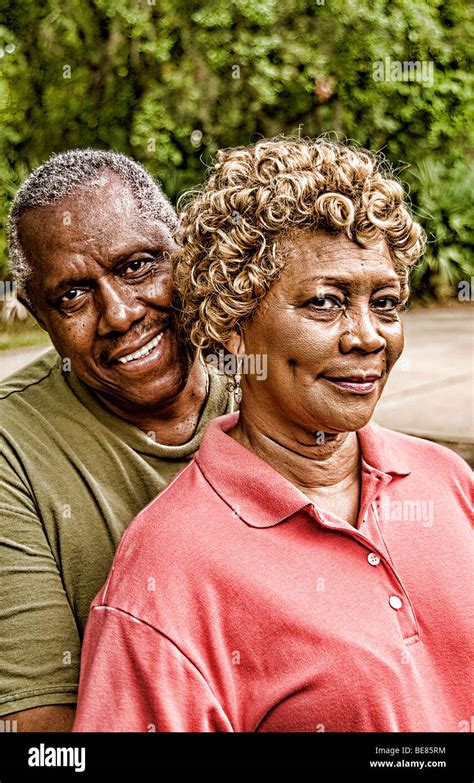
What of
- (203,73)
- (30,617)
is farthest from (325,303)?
(203,73)

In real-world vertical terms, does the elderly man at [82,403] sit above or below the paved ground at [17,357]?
above

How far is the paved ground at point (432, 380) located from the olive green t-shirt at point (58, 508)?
2742mm

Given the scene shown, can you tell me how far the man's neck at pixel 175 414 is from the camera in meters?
2.34

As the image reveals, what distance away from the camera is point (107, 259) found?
2.17 m

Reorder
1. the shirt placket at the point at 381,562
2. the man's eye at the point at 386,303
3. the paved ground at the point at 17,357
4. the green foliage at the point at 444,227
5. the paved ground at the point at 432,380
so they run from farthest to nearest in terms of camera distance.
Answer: the green foliage at the point at 444,227
the paved ground at the point at 17,357
the paved ground at the point at 432,380
the man's eye at the point at 386,303
the shirt placket at the point at 381,562

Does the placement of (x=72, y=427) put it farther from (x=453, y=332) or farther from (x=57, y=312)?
(x=453, y=332)

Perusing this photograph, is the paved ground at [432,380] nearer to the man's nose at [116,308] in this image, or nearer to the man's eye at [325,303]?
the man's nose at [116,308]

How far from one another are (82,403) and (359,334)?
→ 0.87 m

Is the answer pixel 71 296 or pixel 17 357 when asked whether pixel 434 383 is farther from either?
pixel 71 296

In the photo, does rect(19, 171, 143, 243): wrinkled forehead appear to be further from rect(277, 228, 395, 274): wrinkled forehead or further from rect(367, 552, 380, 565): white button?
rect(367, 552, 380, 565): white button

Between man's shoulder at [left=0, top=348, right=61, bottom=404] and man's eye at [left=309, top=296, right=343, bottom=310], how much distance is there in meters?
0.91

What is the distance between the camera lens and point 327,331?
1.73m

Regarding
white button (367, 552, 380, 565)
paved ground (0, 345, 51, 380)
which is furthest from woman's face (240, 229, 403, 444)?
paved ground (0, 345, 51, 380)
